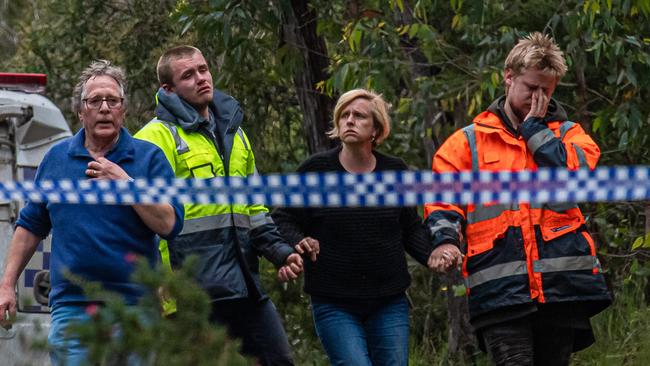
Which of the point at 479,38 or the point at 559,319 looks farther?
the point at 479,38

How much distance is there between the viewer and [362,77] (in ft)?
31.0

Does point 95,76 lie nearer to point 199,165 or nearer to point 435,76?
point 199,165

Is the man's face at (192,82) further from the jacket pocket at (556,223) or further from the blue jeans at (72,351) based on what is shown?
the blue jeans at (72,351)

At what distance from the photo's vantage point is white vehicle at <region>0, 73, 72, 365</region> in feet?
27.6

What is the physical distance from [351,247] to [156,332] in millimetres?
3061

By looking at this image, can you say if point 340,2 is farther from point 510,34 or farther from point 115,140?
point 115,140

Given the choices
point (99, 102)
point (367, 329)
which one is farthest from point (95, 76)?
point (367, 329)

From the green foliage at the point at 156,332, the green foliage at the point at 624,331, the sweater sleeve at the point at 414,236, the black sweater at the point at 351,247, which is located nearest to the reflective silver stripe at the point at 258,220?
the black sweater at the point at 351,247

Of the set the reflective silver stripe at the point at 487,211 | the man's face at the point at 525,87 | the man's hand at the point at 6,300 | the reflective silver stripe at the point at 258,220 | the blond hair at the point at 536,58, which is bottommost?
the man's hand at the point at 6,300

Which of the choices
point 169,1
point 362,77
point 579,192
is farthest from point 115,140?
point 169,1

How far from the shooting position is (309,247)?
6.56 meters

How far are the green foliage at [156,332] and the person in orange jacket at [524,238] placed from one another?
8.58 feet

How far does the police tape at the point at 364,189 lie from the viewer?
5.89 metres

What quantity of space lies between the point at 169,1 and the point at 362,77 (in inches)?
142
